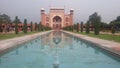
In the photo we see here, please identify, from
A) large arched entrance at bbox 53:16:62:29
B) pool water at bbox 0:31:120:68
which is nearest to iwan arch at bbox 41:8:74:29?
large arched entrance at bbox 53:16:62:29

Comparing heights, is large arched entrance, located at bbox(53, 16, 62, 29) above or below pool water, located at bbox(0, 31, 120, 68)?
above

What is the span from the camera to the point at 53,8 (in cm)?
5481

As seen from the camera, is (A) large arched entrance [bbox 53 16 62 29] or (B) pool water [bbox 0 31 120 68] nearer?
(B) pool water [bbox 0 31 120 68]

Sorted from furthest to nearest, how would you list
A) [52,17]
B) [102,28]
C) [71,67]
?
[52,17], [102,28], [71,67]

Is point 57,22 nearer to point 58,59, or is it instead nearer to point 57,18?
point 57,18

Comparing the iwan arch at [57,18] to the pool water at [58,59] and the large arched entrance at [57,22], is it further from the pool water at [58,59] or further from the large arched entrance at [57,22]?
the pool water at [58,59]

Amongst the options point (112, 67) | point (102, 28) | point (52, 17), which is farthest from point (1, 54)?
point (52, 17)

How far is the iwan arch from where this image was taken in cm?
5441

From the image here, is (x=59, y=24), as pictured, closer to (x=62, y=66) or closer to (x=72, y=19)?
(x=72, y=19)

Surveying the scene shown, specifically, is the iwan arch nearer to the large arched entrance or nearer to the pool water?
the large arched entrance

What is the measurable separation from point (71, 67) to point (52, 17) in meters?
49.9

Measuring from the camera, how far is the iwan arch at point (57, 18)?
5441cm

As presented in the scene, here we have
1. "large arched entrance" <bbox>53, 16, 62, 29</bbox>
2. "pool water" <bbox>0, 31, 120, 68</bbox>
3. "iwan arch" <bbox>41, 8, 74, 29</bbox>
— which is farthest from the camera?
"large arched entrance" <bbox>53, 16, 62, 29</bbox>

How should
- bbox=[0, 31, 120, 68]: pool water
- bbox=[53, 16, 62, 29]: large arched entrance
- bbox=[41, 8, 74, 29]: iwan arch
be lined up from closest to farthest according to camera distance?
bbox=[0, 31, 120, 68]: pool water
bbox=[41, 8, 74, 29]: iwan arch
bbox=[53, 16, 62, 29]: large arched entrance
